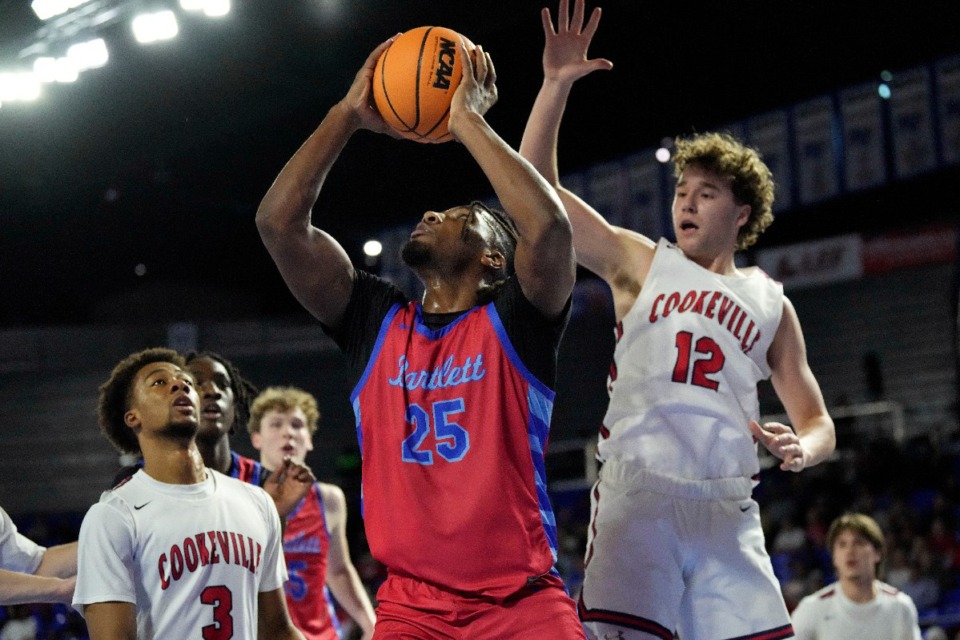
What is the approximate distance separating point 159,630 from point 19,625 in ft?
34.3

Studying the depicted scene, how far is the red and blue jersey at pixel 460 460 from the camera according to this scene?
3115mm

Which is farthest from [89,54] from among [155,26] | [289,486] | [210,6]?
[289,486]

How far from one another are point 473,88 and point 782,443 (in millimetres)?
1463

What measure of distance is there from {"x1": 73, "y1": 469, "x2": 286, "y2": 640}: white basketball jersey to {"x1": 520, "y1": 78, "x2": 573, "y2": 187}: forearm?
161 centimetres

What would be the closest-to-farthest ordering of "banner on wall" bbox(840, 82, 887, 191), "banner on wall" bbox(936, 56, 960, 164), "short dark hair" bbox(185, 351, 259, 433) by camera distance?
"short dark hair" bbox(185, 351, 259, 433), "banner on wall" bbox(936, 56, 960, 164), "banner on wall" bbox(840, 82, 887, 191)

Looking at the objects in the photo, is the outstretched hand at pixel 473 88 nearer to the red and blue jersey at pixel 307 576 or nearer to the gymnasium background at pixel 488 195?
the red and blue jersey at pixel 307 576

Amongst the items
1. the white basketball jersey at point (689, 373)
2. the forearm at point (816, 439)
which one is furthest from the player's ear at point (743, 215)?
the forearm at point (816, 439)

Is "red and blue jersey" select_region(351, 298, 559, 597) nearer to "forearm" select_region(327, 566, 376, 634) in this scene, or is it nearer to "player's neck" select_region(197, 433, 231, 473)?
"player's neck" select_region(197, 433, 231, 473)

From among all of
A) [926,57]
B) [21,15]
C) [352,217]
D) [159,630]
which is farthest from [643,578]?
[352,217]

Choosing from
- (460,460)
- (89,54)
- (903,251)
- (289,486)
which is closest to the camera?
(460,460)

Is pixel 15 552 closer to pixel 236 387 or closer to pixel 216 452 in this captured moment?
pixel 216 452

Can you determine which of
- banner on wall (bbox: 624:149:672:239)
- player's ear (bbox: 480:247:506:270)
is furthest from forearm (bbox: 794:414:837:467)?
banner on wall (bbox: 624:149:672:239)

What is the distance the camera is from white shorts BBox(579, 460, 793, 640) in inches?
150

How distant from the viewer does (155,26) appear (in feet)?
36.3
